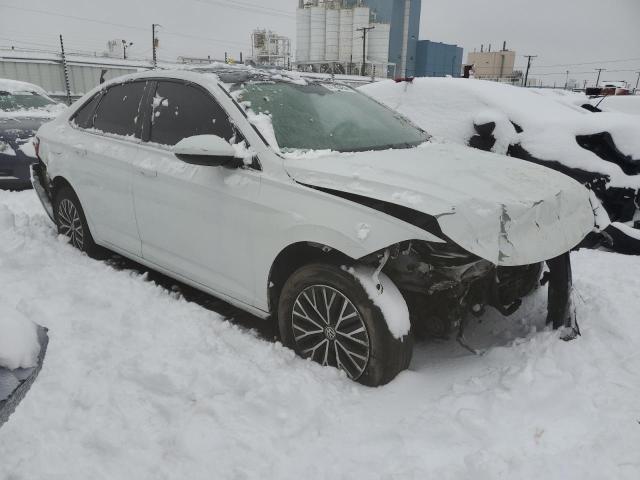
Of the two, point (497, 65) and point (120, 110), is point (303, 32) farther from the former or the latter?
point (120, 110)

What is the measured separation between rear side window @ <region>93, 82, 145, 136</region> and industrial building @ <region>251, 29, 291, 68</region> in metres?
48.2

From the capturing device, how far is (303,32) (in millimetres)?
49031

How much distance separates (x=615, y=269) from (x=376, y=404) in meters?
2.86

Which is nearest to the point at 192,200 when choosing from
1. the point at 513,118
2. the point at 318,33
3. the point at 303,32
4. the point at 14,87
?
the point at 513,118

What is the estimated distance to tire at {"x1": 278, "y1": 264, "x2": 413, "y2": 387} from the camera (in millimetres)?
2459

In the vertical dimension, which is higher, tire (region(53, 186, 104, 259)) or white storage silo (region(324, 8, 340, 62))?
white storage silo (region(324, 8, 340, 62))

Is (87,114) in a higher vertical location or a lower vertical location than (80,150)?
higher

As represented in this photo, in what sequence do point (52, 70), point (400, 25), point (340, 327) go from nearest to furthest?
1. point (340, 327)
2. point (52, 70)
3. point (400, 25)

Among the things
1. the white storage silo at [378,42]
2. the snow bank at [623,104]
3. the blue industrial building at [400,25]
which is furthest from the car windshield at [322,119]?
the blue industrial building at [400,25]

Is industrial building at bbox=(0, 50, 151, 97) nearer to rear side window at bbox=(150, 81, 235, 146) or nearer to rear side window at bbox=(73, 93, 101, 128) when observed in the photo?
rear side window at bbox=(73, 93, 101, 128)

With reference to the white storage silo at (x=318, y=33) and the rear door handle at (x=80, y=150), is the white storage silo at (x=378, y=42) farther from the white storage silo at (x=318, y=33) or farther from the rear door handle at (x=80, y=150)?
the rear door handle at (x=80, y=150)

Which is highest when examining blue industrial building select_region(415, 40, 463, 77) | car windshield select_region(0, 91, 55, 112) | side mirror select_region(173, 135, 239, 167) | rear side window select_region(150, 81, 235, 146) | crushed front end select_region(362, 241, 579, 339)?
blue industrial building select_region(415, 40, 463, 77)

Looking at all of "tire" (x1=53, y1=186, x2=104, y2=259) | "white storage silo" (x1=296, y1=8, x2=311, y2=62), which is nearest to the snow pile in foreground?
"tire" (x1=53, y1=186, x2=104, y2=259)

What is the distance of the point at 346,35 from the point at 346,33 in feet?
0.65
